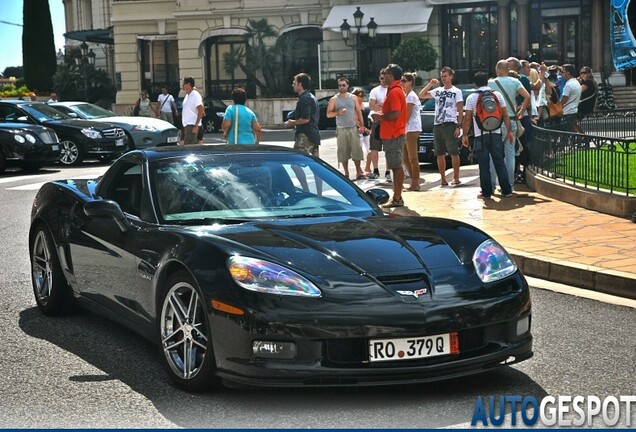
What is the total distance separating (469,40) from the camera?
4966 centimetres

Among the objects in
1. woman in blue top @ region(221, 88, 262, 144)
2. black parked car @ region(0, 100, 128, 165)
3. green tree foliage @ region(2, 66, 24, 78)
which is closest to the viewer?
woman in blue top @ region(221, 88, 262, 144)

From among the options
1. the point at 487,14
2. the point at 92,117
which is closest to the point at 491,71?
the point at 487,14

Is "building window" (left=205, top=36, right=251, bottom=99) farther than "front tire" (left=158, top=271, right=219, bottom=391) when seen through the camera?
Yes

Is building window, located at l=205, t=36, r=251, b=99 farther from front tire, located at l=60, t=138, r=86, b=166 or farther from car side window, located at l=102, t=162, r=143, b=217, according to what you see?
car side window, located at l=102, t=162, r=143, b=217

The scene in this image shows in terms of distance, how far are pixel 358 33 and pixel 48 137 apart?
25483mm

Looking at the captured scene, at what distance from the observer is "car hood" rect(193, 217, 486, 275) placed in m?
6.16

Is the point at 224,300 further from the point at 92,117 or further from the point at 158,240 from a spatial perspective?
the point at 92,117

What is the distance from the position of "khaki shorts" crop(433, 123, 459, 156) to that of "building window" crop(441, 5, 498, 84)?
103 feet

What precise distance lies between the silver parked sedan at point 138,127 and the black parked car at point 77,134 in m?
0.35

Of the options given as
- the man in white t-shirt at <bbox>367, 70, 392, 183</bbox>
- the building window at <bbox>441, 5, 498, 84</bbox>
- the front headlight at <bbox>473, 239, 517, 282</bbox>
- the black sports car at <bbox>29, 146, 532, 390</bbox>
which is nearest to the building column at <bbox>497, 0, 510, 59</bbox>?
the building window at <bbox>441, 5, 498, 84</bbox>

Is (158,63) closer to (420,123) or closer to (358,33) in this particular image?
(358,33)

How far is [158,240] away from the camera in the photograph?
676 centimetres

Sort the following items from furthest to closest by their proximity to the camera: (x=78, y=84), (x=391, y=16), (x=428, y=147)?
(x=78, y=84), (x=391, y=16), (x=428, y=147)

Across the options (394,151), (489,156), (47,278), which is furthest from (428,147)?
(47,278)
